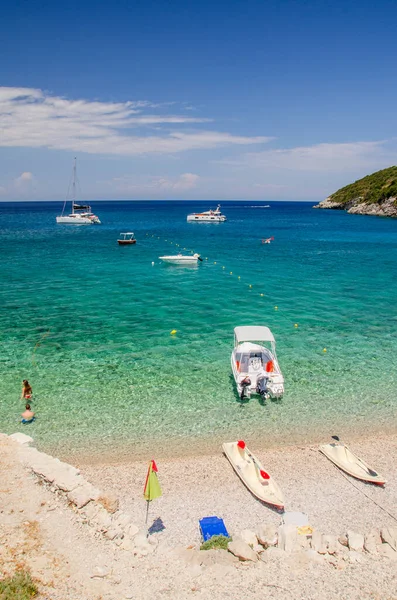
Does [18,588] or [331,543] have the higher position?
[18,588]

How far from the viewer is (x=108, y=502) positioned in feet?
40.0

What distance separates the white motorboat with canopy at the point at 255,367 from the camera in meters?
19.7

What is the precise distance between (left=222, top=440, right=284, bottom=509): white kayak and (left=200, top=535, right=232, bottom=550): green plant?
99.0 inches

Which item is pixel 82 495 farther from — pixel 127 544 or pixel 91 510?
pixel 127 544

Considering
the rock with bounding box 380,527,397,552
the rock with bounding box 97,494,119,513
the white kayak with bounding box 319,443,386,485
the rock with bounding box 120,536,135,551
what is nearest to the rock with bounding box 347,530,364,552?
the rock with bounding box 380,527,397,552

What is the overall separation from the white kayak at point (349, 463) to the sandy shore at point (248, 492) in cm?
23

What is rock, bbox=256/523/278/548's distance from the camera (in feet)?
36.3

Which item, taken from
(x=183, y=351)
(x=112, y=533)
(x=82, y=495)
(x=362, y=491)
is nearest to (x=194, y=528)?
(x=112, y=533)

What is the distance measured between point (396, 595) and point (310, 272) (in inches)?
1750

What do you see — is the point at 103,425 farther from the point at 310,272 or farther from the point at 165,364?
the point at 310,272

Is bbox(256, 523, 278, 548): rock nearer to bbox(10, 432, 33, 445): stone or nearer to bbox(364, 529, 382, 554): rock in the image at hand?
bbox(364, 529, 382, 554): rock

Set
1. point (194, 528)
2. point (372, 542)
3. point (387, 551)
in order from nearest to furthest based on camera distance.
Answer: point (387, 551) → point (372, 542) → point (194, 528)

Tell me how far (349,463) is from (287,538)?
547cm

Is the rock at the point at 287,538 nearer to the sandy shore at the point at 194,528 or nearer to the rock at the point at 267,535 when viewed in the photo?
the rock at the point at 267,535
